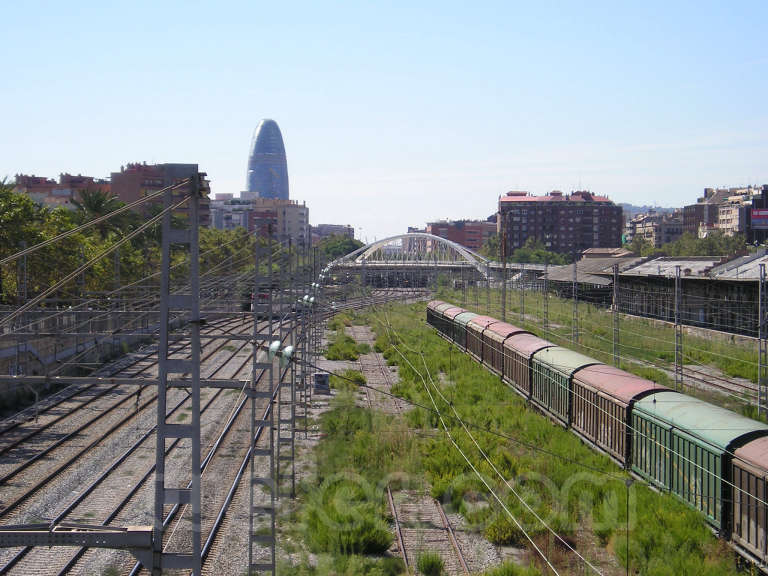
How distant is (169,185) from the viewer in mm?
8391

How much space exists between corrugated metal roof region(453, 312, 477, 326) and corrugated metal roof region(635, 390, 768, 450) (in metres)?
22.2

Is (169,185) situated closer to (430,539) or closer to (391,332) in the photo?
(430,539)

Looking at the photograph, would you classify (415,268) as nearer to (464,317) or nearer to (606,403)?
(464,317)

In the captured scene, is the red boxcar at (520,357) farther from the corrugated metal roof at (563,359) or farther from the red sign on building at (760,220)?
the red sign on building at (760,220)

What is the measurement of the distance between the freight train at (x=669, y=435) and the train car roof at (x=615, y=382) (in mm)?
23

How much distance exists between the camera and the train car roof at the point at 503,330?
28200 millimetres

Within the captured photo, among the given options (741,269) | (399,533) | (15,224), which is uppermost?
(15,224)

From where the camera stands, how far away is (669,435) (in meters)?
13.6

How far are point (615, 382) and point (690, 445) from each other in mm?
4132

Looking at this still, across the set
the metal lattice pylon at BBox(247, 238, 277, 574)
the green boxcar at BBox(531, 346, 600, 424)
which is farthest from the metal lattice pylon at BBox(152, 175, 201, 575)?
the green boxcar at BBox(531, 346, 600, 424)

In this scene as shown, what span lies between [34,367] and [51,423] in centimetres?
847

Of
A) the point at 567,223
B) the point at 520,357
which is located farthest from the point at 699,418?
the point at 567,223

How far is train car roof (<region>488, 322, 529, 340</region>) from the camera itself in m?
28.2

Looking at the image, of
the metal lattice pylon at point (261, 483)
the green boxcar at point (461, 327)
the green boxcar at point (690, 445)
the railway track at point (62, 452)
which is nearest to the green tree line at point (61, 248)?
the railway track at point (62, 452)
